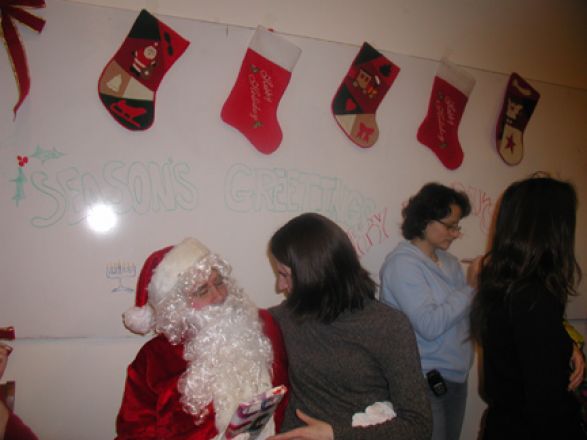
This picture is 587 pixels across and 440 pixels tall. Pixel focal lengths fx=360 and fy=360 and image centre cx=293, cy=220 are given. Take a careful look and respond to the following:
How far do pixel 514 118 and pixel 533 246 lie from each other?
1424 millimetres

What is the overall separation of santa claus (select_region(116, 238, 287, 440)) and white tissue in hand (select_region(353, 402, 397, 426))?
26cm

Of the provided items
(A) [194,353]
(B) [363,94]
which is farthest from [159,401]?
(B) [363,94]

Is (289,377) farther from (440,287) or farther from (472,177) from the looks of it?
(472,177)

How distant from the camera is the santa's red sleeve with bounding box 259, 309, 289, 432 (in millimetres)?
1158

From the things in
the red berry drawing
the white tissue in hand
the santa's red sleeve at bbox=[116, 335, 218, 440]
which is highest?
the red berry drawing

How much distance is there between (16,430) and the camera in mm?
1369

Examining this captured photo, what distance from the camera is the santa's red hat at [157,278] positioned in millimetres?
1181

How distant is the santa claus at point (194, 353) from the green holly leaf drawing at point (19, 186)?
0.67m

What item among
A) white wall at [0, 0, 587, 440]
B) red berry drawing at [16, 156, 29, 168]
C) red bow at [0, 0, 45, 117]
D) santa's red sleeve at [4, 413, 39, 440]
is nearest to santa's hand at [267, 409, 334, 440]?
white wall at [0, 0, 587, 440]

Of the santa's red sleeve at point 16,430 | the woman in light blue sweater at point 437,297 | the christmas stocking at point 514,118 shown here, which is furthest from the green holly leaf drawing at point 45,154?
the christmas stocking at point 514,118

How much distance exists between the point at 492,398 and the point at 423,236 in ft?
2.39

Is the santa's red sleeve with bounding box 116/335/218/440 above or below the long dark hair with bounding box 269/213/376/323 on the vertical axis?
below

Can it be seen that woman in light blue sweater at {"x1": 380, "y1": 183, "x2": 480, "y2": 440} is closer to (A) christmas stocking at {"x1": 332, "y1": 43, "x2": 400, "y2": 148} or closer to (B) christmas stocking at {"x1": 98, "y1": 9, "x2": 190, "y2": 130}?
(A) christmas stocking at {"x1": 332, "y1": 43, "x2": 400, "y2": 148}

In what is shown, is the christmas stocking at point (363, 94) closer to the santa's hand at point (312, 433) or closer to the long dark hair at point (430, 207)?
the long dark hair at point (430, 207)
